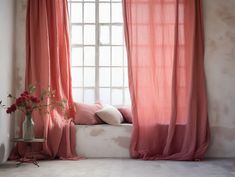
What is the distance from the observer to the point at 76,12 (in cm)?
722

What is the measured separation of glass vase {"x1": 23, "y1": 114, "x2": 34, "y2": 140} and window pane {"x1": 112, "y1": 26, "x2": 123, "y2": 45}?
2128 millimetres

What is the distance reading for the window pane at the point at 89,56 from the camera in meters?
7.20

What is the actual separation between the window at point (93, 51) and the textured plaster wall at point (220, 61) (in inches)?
59.3

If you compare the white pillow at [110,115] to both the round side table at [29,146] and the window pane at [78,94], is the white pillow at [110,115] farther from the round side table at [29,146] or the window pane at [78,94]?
the round side table at [29,146]

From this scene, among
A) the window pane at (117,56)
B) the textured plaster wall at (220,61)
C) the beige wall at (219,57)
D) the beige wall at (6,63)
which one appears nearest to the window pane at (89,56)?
the window pane at (117,56)

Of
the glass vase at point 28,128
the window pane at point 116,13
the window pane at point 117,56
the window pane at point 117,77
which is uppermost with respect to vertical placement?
the window pane at point 116,13

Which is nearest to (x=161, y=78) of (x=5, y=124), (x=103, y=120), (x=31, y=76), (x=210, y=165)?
(x=103, y=120)

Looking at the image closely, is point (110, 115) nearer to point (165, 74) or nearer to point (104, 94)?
point (104, 94)

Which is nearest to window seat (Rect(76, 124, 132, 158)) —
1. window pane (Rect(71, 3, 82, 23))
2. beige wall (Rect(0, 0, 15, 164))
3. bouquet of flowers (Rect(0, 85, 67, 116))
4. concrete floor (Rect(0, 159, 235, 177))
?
concrete floor (Rect(0, 159, 235, 177))

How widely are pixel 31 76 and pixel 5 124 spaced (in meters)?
0.94

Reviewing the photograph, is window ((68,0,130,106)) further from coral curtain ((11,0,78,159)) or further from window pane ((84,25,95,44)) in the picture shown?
coral curtain ((11,0,78,159))

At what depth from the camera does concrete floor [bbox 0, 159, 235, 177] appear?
5.30 metres

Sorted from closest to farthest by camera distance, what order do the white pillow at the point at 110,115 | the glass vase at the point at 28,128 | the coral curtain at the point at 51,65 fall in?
the glass vase at the point at 28,128 < the coral curtain at the point at 51,65 < the white pillow at the point at 110,115

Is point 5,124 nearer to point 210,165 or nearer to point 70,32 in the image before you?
point 70,32
